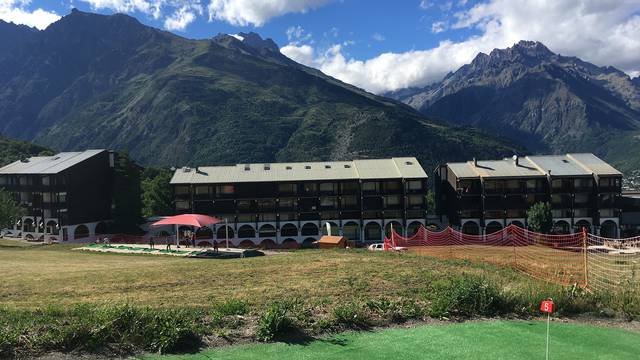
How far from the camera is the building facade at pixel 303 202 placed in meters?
73.3

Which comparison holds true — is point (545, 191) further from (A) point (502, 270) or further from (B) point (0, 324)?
(B) point (0, 324)

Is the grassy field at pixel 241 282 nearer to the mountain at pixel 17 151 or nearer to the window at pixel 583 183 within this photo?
the window at pixel 583 183

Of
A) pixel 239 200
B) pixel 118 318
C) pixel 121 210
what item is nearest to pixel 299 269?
pixel 118 318

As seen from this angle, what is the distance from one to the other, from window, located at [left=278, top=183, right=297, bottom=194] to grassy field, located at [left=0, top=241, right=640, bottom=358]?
5045 centimetres

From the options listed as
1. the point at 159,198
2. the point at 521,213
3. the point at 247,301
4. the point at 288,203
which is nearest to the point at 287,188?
the point at 288,203

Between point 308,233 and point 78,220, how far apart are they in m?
35.8

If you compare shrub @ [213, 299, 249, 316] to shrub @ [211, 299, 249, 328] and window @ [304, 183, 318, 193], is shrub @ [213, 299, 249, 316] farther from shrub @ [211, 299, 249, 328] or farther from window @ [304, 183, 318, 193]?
window @ [304, 183, 318, 193]

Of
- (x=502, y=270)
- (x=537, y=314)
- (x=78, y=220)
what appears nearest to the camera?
(x=537, y=314)

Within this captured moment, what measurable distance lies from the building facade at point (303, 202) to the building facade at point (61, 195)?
13.5 metres

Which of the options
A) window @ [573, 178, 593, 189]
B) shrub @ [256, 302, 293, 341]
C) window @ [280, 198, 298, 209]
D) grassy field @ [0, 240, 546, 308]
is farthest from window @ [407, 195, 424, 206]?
shrub @ [256, 302, 293, 341]

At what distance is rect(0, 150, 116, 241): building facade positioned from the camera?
234 ft

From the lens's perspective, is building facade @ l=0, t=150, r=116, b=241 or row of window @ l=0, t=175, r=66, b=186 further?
row of window @ l=0, t=175, r=66, b=186

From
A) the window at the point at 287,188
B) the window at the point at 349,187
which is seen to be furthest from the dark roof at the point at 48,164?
the window at the point at 349,187

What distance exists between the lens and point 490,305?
1552 centimetres
